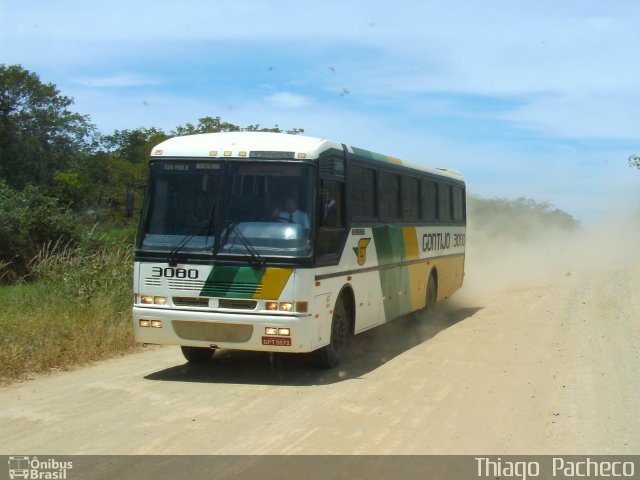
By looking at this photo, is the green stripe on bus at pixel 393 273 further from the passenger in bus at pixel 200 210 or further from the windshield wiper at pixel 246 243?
the passenger in bus at pixel 200 210

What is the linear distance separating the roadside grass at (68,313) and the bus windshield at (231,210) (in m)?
2.26

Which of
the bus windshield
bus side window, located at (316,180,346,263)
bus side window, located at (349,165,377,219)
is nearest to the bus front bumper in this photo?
the bus windshield

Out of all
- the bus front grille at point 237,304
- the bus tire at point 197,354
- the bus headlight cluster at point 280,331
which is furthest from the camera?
the bus tire at point 197,354

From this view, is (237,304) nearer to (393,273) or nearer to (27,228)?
(393,273)

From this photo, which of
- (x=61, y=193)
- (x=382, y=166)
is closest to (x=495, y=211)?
(x=61, y=193)

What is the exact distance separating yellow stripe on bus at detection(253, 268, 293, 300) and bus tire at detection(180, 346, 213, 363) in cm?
198

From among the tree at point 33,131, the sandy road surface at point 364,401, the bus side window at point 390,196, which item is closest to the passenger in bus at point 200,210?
the sandy road surface at point 364,401

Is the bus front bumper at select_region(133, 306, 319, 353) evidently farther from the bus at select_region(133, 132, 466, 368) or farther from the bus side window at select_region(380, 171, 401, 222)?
the bus side window at select_region(380, 171, 401, 222)

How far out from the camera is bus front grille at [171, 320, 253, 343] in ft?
29.9

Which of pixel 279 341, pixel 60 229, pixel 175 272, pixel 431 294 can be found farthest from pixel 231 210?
pixel 60 229

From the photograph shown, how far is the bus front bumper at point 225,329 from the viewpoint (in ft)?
29.6

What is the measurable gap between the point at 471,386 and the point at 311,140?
3.65 m

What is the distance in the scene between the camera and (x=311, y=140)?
31.7ft
